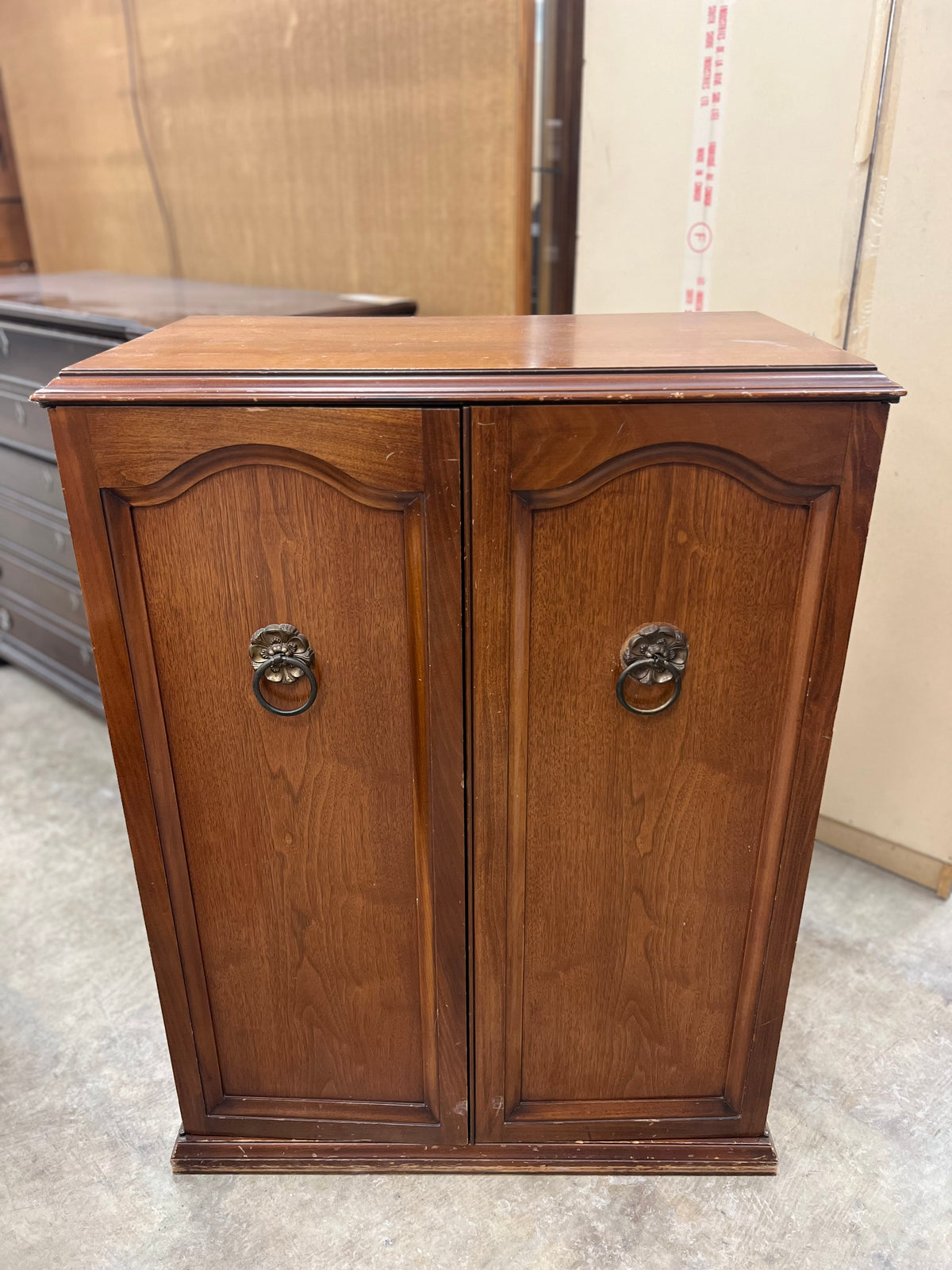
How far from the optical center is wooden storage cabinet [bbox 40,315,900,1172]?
3.06 ft

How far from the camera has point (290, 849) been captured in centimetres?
114

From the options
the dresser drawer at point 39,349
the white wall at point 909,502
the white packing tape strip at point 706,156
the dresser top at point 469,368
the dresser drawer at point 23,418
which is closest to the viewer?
the dresser top at point 469,368

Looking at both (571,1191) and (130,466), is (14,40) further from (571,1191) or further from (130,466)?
(571,1191)

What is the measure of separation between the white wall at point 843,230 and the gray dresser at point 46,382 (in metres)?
0.55

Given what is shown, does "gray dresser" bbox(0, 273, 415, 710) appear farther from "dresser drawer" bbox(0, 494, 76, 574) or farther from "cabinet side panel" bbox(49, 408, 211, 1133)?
"cabinet side panel" bbox(49, 408, 211, 1133)

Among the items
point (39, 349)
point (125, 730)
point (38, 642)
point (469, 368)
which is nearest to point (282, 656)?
point (125, 730)

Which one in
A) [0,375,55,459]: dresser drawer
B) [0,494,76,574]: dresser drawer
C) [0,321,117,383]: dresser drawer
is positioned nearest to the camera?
[0,321,117,383]: dresser drawer

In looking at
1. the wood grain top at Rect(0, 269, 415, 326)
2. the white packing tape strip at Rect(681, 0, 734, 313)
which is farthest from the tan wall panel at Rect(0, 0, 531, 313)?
the white packing tape strip at Rect(681, 0, 734, 313)

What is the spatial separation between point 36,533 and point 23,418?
0.30 m

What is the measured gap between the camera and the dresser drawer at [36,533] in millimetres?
2158

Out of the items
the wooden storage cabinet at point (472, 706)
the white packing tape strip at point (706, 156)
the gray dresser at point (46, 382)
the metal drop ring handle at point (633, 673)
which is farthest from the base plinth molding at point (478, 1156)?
the white packing tape strip at point (706, 156)

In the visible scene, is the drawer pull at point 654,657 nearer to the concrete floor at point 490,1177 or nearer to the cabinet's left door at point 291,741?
the cabinet's left door at point 291,741

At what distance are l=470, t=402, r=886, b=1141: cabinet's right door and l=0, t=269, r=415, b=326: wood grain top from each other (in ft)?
3.46

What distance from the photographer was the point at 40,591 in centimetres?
236
